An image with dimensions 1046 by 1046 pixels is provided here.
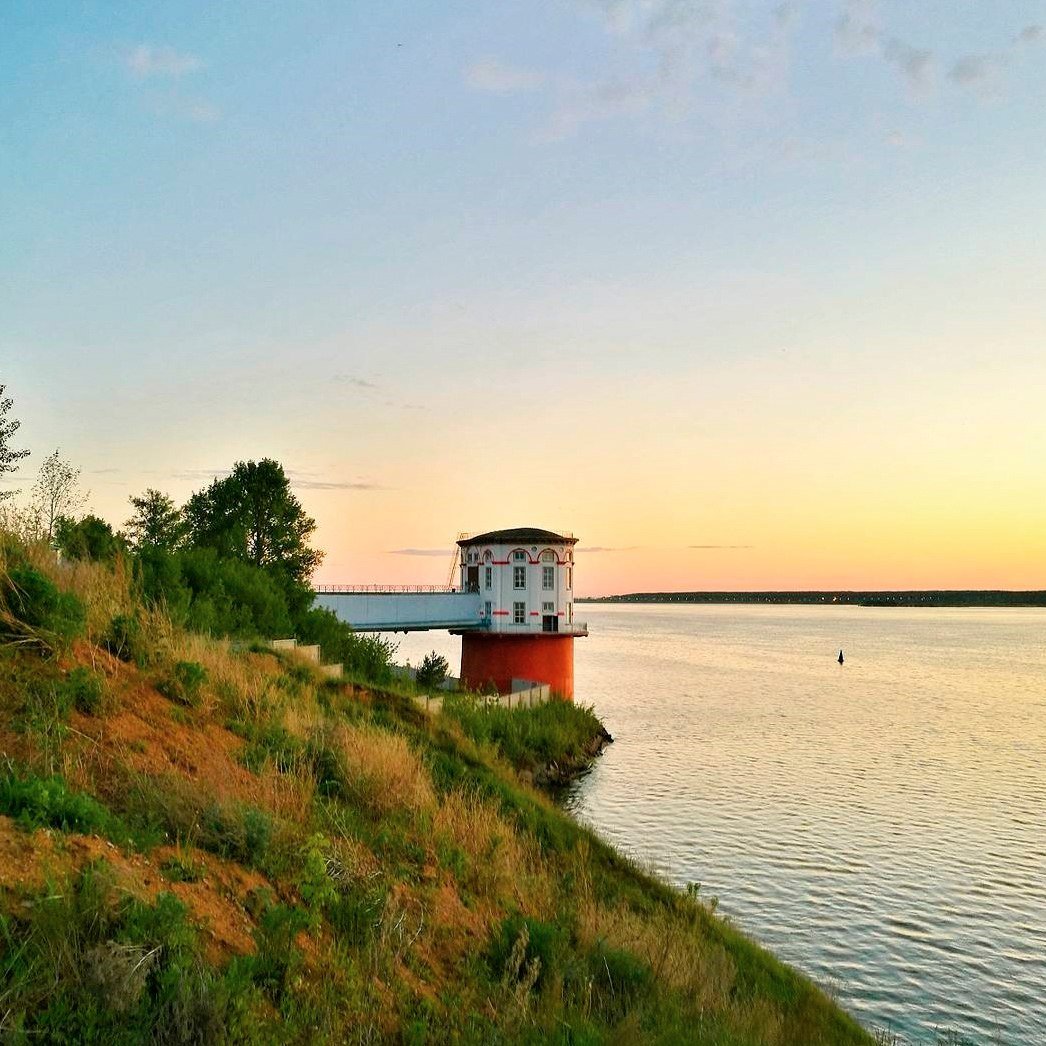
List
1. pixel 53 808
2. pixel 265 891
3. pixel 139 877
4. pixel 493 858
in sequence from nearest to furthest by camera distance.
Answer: pixel 139 877, pixel 53 808, pixel 265 891, pixel 493 858

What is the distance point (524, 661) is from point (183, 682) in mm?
45227

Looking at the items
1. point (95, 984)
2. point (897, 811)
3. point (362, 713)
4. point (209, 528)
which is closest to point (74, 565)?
point (362, 713)

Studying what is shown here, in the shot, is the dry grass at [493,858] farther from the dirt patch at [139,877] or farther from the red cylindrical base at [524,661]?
the red cylindrical base at [524,661]

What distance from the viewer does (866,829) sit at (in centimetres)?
2850

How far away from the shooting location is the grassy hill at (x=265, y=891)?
18.4 feet

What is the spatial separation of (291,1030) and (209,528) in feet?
187

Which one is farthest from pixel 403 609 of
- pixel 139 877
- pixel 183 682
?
pixel 139 877

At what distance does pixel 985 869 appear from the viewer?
24.5 metres

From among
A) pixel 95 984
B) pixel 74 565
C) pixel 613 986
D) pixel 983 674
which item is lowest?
pixel 983 674

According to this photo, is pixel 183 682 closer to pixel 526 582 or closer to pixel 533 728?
pixel 533 728

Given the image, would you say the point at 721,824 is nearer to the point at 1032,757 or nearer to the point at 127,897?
the point at 1032,757

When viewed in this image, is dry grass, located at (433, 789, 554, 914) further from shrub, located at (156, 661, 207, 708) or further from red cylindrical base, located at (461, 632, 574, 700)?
red cylindrical base, located at (461, 632, 574, 700)

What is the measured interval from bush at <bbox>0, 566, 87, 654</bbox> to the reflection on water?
540 inches

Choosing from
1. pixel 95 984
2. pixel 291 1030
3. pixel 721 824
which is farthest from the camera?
pixel 721 824
